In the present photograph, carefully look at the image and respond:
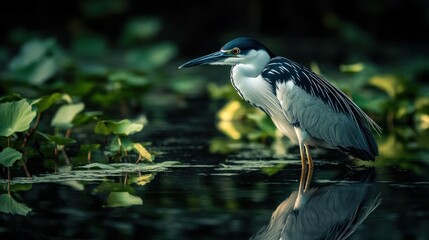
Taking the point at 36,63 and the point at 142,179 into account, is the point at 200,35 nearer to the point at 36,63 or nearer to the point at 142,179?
the point at 36,63

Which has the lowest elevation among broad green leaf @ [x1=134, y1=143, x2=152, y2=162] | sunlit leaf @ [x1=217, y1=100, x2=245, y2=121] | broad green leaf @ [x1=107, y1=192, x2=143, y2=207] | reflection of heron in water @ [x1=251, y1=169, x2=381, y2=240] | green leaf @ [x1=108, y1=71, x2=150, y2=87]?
reflection of heron in water @ [x1=251, y1=169, x2=381, y2=240]

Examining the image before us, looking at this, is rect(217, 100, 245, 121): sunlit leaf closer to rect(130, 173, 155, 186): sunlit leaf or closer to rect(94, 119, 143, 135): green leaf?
Result: rect(94, 119, 143, 135): green leaf

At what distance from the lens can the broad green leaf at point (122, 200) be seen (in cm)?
495

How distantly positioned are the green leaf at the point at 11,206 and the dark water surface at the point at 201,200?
0.16 feet

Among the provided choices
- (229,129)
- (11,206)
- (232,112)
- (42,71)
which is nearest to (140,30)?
(42,71)

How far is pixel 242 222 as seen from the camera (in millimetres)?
4488

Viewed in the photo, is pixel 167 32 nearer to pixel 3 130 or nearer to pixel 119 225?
pixel 3 130

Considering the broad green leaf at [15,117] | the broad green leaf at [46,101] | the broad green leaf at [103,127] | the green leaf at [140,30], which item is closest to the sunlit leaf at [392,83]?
the broad green leaf at [103,127]

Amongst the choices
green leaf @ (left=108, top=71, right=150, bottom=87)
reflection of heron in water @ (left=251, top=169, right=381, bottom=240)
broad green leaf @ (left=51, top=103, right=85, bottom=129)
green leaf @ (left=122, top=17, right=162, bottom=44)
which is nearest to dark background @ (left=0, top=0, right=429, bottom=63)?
green leaf @ (left=122, top=17, right=162, bottom=44)

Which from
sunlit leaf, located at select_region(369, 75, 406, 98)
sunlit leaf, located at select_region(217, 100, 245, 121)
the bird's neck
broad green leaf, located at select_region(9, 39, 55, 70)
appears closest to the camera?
the bird's neck

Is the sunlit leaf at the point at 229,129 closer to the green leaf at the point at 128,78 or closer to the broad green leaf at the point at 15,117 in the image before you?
the green leaf at the point at 128,78

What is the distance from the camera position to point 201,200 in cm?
509

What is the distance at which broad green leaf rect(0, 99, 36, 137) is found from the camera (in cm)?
580

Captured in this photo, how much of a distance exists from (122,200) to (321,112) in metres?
1.71
